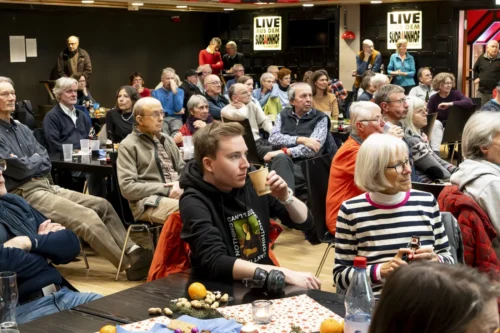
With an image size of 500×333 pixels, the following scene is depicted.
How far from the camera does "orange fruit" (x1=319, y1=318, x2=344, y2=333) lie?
2445mm

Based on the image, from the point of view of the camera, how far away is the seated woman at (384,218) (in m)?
3.30

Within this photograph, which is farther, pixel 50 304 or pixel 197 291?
pixel 50 304

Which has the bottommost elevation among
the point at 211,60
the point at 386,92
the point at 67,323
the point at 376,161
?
the point at 67,323

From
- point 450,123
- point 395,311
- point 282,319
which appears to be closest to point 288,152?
point 450,123

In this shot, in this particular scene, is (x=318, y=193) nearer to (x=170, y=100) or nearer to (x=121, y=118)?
(x=121, y=118)

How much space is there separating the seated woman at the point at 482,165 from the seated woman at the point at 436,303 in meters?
2.60

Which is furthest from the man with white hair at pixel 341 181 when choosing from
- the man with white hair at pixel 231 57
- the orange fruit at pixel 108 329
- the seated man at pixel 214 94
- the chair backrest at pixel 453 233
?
the man with white hair at pixel 231 57

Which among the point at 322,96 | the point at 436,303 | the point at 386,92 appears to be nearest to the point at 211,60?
the point at 322,96

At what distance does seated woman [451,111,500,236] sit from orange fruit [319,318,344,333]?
1.63m

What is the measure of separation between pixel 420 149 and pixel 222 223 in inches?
116

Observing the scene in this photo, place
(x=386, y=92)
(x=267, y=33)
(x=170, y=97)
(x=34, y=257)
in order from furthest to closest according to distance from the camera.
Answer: (x=267, y=33), (x=170, y=97), (x=386, y=92), (x=34, y=257)

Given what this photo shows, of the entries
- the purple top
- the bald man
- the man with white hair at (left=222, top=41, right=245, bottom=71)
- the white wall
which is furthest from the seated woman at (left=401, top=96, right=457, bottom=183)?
the white wall

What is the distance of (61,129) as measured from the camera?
730cm

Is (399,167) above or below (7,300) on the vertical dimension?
above
